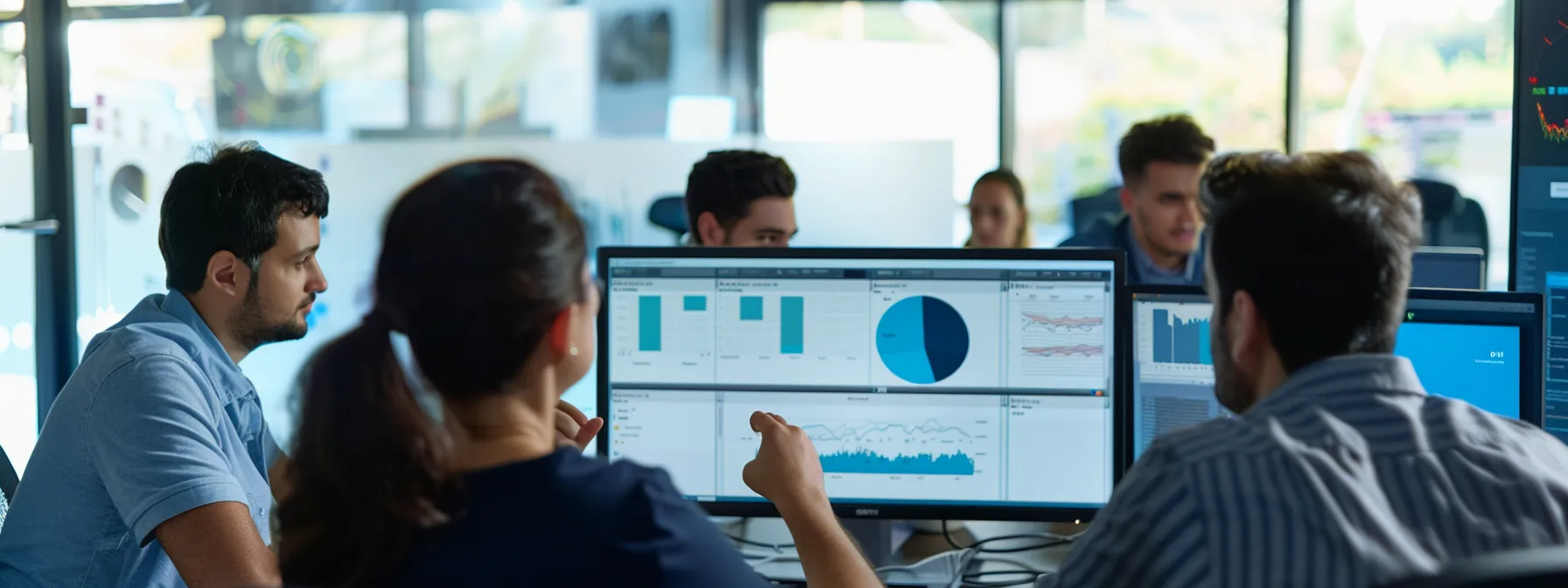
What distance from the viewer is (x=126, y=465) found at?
141 centimetres

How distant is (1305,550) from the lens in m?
0.93

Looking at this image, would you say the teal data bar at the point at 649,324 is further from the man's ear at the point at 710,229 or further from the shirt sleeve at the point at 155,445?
the man's ear at the point at 710,229

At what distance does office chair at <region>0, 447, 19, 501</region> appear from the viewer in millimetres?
1599

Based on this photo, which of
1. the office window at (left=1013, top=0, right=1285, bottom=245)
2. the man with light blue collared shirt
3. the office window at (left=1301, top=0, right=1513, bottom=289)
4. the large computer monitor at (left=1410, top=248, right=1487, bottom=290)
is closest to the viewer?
the large computer monitor at (left=1410, top=248, right=1487, bottom=290)

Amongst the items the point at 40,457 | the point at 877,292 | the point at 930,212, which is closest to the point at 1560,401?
the point at 877,292

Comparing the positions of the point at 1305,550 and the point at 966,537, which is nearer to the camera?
the point at 1305,550

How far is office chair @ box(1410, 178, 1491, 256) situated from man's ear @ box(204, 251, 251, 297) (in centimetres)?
342

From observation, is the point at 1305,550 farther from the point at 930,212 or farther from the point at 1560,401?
the point at 930,212

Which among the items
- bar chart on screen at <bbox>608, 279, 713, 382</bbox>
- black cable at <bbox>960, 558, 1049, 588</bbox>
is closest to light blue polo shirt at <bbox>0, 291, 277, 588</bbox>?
bar chart on screen at <bbox>608, 279, 713, 382</bbox>

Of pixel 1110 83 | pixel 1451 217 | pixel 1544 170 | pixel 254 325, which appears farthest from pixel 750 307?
pixel 1110 83

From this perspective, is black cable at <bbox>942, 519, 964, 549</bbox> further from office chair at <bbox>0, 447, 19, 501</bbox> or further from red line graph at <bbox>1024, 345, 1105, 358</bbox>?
office chair at <bbox>0, 447, 19, 501</bbox>

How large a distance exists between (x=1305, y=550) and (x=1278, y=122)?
15.5 feet

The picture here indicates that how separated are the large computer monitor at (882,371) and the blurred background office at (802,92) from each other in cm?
237

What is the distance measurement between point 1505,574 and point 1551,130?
1391mm
